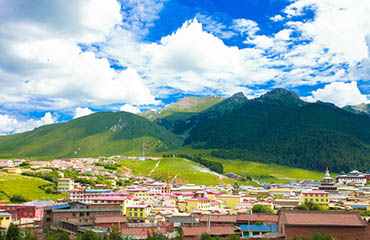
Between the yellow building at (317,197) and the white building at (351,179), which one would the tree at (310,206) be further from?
the white building at (351,179)

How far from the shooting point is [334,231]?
219ft

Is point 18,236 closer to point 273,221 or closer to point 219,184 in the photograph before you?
point 273,221

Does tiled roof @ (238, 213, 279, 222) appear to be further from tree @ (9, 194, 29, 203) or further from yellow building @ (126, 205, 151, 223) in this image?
tree @ (9, 194, 29, 203)

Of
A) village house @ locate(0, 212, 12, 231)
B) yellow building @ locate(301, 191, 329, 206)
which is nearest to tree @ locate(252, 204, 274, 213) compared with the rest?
yellow building @ locate(301, 191, 329, 206)

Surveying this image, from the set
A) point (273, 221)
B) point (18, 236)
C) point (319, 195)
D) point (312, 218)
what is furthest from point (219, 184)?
point (18, 236)

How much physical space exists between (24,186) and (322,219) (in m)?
112

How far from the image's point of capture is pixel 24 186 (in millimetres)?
137500

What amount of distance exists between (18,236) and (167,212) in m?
51.4

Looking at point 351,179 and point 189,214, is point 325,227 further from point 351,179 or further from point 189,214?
point 351,179

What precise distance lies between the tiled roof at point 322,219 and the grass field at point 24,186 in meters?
92.9

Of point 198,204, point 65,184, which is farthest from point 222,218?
point 65,184

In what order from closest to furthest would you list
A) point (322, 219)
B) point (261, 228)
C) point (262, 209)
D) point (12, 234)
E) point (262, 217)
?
point (12, 234)
point (322, 219)
point (261, 228)
point (262, 217)
point (262, 209)

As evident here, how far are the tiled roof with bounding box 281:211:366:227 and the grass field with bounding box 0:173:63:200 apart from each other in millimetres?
92860

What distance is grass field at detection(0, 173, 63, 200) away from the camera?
128 meters
